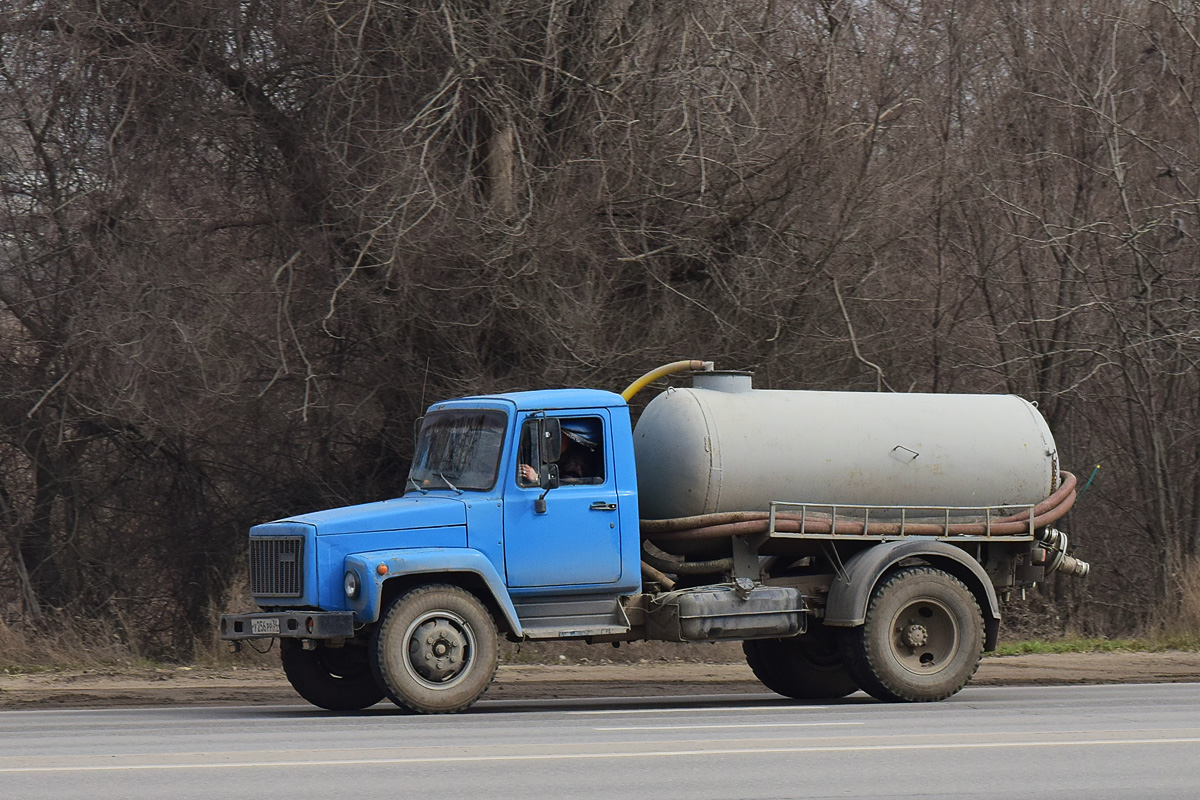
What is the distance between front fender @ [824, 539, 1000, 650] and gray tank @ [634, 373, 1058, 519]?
0.43m

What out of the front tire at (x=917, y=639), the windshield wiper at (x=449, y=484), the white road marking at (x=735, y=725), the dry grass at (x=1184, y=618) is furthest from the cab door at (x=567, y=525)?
the dry grass at (x=1184, y=618)

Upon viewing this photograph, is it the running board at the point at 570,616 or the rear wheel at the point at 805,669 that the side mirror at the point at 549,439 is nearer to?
the running board at the point at 570,616

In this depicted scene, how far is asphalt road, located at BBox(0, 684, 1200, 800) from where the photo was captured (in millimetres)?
7344

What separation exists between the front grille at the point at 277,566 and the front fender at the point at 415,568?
0.43 metres

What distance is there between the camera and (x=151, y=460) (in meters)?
18.3

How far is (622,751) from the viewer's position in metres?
8.73

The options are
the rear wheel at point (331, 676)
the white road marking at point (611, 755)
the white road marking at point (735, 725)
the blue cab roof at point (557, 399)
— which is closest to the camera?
the white road marking at point (611, 755)

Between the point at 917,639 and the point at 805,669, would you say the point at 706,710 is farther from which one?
the point at 805,669

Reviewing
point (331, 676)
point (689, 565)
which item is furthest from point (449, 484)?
point (689, 565)

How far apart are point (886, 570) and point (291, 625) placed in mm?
4866

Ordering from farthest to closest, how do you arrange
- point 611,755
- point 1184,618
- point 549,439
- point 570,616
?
point 1184,618, point 570,616, point 549,439, point 611,755

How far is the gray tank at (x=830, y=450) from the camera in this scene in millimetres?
12430

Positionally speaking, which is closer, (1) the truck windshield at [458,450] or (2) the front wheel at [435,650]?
(2) the front wheel at [435,650]

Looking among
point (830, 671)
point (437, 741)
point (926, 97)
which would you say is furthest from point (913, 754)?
point (926, 97)
